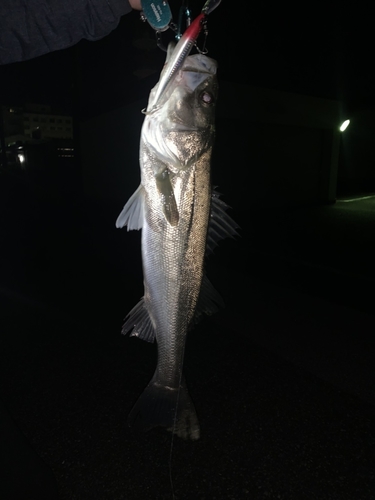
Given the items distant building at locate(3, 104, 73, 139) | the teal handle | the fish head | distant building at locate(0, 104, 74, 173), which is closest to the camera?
the teal handle

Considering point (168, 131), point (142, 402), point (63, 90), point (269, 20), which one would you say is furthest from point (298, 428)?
point (63, 90)

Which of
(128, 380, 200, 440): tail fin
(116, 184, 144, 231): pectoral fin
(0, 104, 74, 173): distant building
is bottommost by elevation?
(128, 380, 200, 440): tail fin

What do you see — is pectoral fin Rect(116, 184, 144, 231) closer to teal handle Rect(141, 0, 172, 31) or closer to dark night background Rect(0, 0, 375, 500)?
teal handle Rect(141, 0, 172, 31)

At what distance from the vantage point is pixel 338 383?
3.55m

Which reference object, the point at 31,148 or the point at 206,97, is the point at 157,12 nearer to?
the point at 206,97

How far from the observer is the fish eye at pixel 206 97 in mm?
1484

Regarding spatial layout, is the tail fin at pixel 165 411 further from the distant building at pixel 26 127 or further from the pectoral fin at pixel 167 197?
the distant building at pixel 26 127

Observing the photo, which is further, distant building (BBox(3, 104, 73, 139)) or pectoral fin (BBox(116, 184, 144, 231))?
distant building (BBox(3, 104, 73, 139))

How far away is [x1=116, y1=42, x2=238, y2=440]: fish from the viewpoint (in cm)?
144

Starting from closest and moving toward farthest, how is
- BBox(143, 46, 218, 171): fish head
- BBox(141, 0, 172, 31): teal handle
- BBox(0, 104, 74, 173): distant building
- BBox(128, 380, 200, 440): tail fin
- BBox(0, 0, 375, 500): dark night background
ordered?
BBox(141, 0, 172, 31): teal handle → BBox(143, 46, 218, 171): fish head → BBox(128, 380, 200, 440): tail fin → BBox(0, 0, 375, 500): dark night background → BBox(0, 104, 74, 173): distant building

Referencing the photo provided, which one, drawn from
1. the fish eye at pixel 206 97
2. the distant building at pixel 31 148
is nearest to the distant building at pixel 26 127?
the distant building at pixel 31 148

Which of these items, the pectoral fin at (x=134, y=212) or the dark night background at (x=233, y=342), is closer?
the pectoral fin at (x=134, y=212)

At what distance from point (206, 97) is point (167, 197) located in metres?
0.44

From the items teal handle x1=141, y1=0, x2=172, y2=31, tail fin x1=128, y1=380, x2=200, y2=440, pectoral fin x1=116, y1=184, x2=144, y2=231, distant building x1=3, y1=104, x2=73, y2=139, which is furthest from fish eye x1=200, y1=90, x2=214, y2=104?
distant building x1=3, y1=104, x2=73, y2=139
